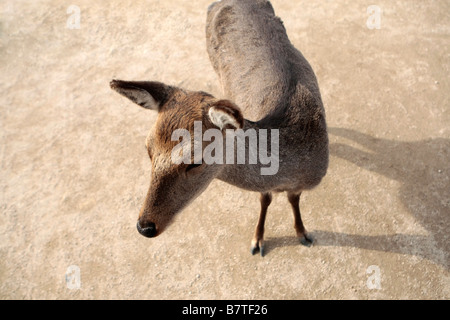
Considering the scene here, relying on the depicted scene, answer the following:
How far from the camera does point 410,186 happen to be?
569cm

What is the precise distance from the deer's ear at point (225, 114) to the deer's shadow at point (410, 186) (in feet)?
9.26

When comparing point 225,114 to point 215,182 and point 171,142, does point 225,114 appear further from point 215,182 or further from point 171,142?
point 215,182

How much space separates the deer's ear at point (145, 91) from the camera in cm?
334

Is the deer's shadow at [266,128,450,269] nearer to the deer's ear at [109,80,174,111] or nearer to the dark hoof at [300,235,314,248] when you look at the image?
the dark hoof at [300,235,314,248]

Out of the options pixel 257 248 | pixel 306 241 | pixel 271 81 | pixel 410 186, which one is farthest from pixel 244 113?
pixel 410 186

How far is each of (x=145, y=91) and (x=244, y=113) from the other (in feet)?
4.79

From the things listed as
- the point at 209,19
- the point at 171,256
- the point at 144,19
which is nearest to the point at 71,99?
the point at 144,19

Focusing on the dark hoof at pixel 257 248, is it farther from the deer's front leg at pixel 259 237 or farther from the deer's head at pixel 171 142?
the deer's head at pixel 171 142

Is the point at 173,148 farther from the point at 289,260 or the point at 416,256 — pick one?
the point at 416,256

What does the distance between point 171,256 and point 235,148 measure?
2432mm

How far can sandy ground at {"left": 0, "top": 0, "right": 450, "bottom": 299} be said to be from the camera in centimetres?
511
